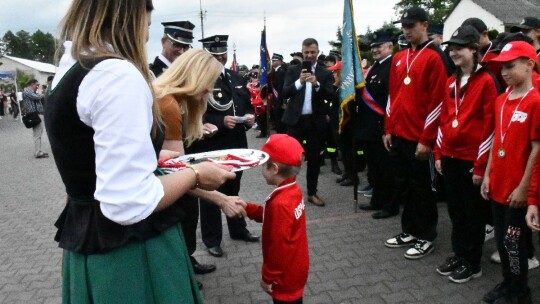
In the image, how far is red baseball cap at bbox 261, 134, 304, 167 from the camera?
2955mm

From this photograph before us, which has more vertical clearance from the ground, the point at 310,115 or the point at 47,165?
the point at 310,115

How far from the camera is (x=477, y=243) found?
13.4ft

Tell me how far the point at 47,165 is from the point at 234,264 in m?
9.13

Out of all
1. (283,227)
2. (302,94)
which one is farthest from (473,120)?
(302,94)

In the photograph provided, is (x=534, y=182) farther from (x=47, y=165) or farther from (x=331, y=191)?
(x=47, y=165)

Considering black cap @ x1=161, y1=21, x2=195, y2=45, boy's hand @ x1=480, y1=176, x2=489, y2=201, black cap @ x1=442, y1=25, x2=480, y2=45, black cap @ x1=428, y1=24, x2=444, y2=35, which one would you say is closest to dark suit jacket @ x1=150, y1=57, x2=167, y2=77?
black cap @ x1=161, y1=21, x2=195, y2=45

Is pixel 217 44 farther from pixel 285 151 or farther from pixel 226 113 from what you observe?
pixel 285 151

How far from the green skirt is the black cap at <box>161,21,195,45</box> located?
3198 mm

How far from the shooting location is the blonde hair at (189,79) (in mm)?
3072

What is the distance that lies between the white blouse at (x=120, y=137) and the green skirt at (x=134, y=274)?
0.83ft

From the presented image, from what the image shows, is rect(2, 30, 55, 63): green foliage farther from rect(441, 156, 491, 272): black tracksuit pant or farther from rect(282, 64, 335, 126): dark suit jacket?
rect(441, 156, 491, 272): black tracksuit pant

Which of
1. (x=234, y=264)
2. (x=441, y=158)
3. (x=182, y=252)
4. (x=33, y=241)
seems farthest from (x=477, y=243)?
(x=33, y=241)

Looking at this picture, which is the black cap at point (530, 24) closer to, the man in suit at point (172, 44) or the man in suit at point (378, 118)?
the man in suit at point (378, 118)

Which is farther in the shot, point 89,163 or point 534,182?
point 534,182
